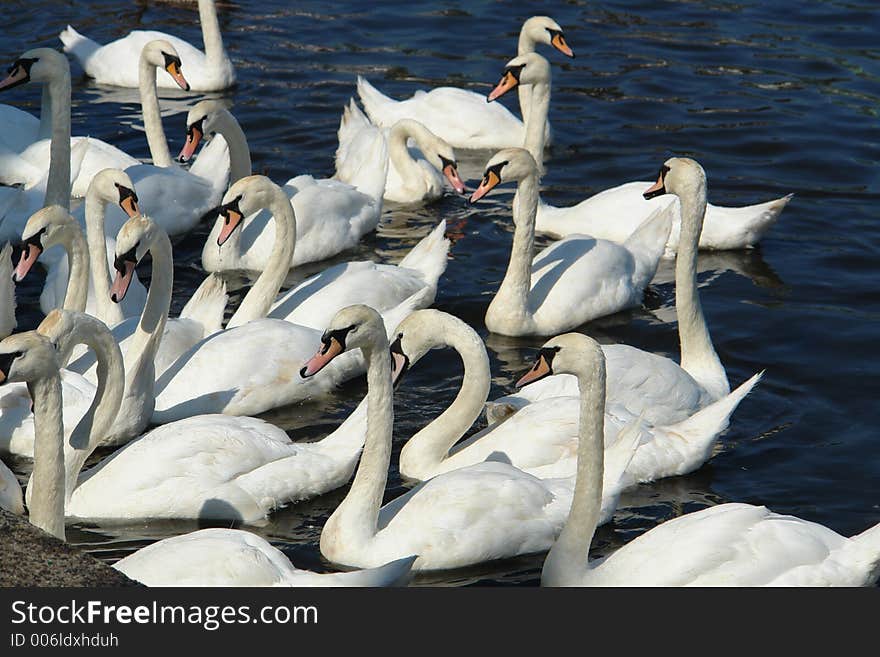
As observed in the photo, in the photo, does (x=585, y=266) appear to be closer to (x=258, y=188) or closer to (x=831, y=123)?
(x=258, y=188)

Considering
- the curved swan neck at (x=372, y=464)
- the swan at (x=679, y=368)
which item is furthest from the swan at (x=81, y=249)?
the swan at (x=679, y=368)

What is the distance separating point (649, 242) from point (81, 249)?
14.2 feet

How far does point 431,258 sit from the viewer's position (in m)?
11.6

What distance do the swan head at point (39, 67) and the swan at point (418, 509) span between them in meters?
5.08

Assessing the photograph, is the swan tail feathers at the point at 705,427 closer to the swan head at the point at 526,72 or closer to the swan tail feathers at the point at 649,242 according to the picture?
the swan tail feathers at the point at 649,242

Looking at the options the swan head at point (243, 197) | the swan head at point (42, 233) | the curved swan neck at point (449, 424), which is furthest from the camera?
the swan head at point (243, 197)

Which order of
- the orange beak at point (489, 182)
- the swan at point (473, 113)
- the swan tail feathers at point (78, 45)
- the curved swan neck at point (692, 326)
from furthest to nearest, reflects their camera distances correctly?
the swan tail feathers at point (78, 45) → the swan at point (473, 113) → the orange beak at point (489, 182) → the curved swan neck at point (692, 326)

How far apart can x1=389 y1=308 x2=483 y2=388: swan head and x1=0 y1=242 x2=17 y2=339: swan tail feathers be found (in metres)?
3.06

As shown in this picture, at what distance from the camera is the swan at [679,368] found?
9594 mm

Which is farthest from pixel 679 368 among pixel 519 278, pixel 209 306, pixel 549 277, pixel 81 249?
pixel 81 249

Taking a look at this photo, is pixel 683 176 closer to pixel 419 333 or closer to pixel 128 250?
pixel 419 333

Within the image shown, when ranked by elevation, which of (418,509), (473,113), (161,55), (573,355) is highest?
(161,55)

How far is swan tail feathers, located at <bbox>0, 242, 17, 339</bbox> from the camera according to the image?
415 inches

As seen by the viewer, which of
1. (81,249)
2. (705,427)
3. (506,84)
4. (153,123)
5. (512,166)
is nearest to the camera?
(705,427)
